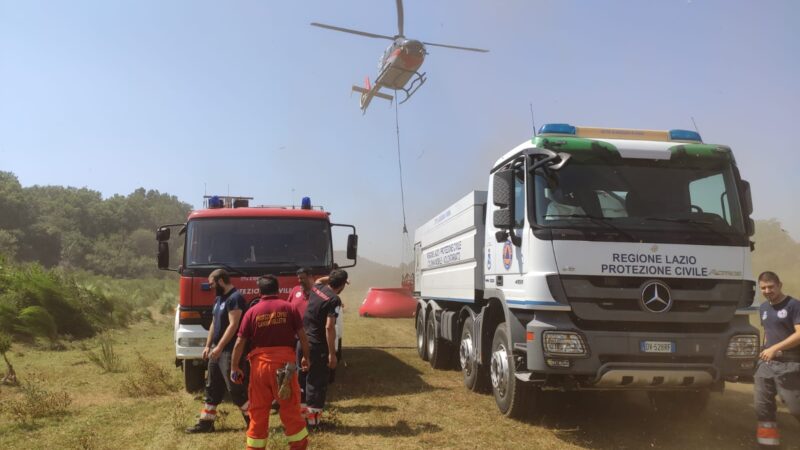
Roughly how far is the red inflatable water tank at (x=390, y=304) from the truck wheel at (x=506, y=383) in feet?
48.1

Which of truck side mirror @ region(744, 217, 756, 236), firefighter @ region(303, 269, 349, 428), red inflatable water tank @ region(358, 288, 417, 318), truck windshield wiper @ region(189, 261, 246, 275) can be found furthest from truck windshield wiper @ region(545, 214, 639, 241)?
red inflatable water tank @ region(358, 288, 417, 318)

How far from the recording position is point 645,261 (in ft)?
17.9

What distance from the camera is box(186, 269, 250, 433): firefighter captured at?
5825mm

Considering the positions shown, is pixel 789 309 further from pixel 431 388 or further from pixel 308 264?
pixel 308 264

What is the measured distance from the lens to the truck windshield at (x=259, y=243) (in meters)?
8.31

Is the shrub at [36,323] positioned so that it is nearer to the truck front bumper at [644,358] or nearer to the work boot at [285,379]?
the work boot at [285,379]

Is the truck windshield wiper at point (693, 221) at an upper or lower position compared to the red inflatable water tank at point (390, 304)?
upper

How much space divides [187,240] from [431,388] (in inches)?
172

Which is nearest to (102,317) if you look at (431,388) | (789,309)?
(431,388)

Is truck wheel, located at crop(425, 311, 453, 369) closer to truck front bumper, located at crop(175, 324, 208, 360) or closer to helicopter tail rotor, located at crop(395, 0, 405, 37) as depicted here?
truck front bumper, located at crop(175, 324, 208, 360)

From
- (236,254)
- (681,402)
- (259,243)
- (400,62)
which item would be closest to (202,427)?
(236,254)

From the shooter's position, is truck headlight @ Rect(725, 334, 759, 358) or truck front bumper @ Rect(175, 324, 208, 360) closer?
truck headlight @ Rect(725, 334, 759, 358)

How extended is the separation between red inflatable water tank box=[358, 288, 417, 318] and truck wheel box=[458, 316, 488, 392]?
12887mm

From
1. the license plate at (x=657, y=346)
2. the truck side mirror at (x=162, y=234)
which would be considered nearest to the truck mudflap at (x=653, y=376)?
the license plate at (x=657, y=346)
